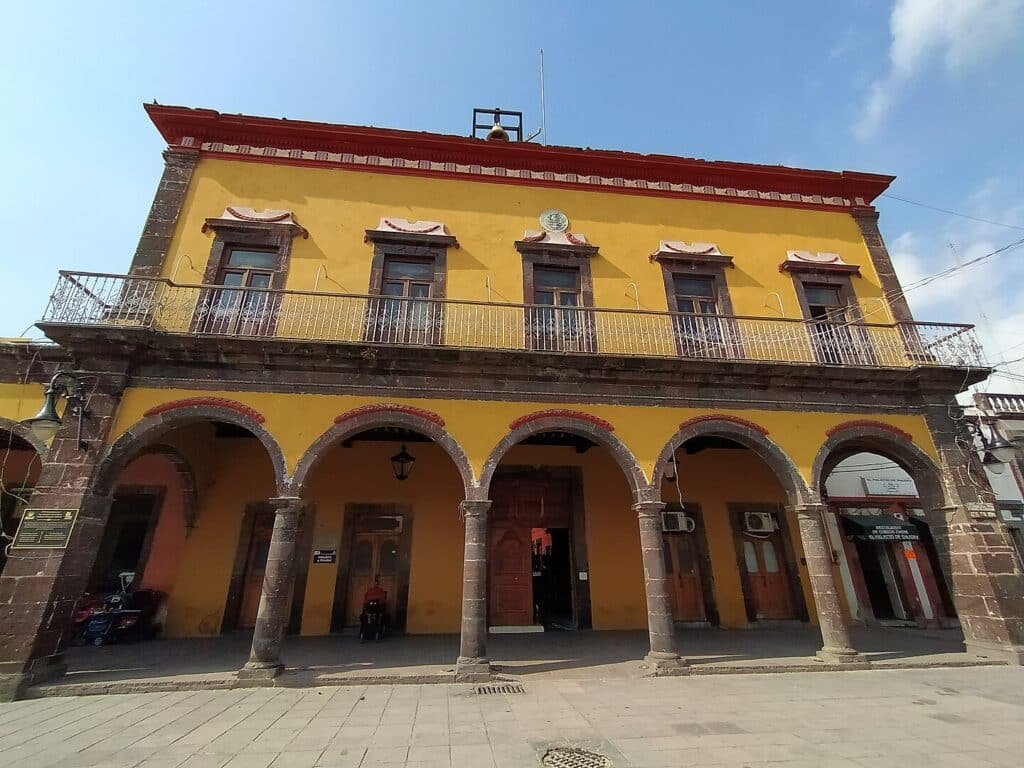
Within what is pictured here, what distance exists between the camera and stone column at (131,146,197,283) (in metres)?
8.02

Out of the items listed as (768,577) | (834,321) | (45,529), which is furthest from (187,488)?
(834,321)

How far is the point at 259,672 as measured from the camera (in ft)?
19.3

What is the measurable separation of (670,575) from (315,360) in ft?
27.7

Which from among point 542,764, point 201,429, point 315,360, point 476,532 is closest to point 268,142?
point 315,360

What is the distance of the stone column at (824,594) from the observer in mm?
6727

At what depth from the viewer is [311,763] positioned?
12.1 ft

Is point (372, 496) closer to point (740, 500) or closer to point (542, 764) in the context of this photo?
point (542, 764)

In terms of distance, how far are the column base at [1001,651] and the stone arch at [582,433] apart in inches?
213

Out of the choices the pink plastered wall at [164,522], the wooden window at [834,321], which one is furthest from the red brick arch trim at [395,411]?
the wooden window at [834,321]

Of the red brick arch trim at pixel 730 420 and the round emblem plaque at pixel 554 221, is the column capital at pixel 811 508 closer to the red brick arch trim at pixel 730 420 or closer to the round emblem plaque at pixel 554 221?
the red brick arch trim at pixel 730 420

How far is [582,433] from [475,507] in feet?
6.86

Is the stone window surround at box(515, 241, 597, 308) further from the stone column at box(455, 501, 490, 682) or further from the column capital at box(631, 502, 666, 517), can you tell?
the stone column at box(455, 501, 490, 682)

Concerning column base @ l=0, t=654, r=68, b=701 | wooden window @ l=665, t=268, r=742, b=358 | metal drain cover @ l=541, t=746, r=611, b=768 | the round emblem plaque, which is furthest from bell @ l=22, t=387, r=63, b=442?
wooden window @ l=665, t=268, r=742, b=358

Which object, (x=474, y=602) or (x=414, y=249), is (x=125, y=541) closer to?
(x=474, y=602)
